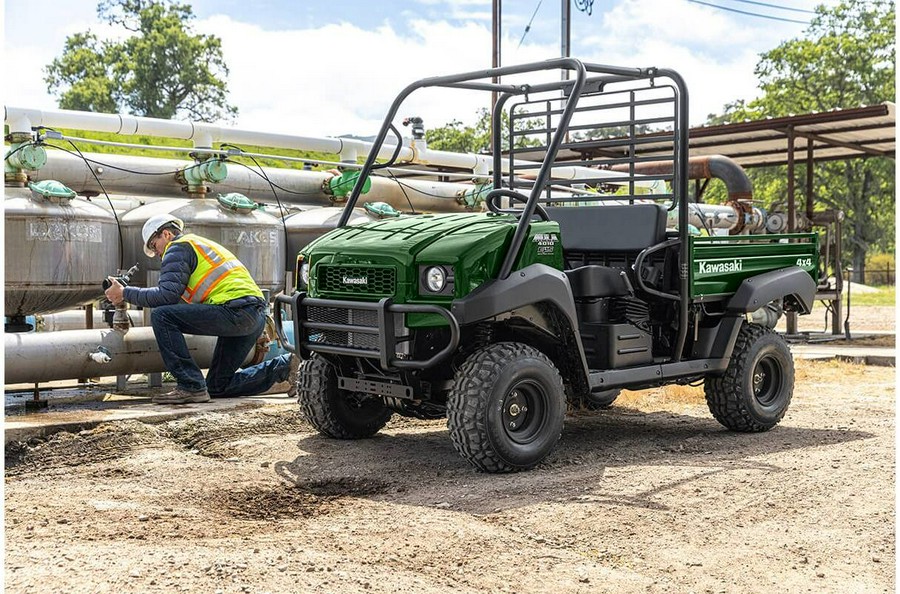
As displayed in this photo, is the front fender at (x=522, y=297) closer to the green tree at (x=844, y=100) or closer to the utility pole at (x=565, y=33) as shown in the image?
the utility pole at (x=565, y=33)

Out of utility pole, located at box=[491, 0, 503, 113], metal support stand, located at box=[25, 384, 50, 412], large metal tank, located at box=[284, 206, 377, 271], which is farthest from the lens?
utility pole, located at box=[491, 0, 503, 113]

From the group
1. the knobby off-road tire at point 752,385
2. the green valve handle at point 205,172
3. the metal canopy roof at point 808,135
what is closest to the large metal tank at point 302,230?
the green valve handle at point 205,172

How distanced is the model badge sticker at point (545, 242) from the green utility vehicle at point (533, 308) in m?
0.01

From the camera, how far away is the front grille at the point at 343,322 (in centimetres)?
718

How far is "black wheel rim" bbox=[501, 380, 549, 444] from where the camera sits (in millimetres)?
7082

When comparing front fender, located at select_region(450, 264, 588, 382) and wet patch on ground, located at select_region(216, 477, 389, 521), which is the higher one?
front fender, located at select_region(450, 264, 588, 382)

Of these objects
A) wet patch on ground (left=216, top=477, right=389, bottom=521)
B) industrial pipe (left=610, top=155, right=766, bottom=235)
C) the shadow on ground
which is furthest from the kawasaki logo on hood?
industrial pipe (left=610, top=155, right=766, bottom=235)

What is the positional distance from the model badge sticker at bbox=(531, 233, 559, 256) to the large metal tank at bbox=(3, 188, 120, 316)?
4867 millimetres

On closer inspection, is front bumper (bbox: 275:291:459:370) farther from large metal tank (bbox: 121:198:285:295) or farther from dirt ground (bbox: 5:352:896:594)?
large metal tank (bbox: 121:198:285:295)

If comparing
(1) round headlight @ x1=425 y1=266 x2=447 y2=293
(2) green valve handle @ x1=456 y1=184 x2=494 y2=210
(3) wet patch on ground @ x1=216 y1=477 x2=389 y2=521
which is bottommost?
(3) wet patch on ground @ x1=216 y1=477 x2=389 y2=521

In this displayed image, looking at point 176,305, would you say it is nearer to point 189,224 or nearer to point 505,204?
point 189,224

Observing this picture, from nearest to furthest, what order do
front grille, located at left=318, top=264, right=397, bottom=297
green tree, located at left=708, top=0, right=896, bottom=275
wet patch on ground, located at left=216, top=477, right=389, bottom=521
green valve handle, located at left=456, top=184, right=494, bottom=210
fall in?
wet patch on ground, located at left=216, top=477, right=389, bottom=521
front grille, located at left=318, top=264, right=397, bottom=297
green valve handle, located at left=456, top=184, right=494, bottom=210
green tree, located at left=708, top=0, right=896, bottom=275

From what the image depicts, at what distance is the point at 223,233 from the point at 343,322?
428cm

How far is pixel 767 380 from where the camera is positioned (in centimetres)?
913
